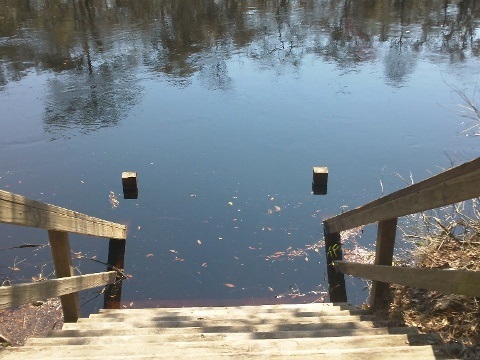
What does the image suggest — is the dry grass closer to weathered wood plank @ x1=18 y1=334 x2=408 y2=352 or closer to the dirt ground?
weathered wood plank @ x1=18 y1=334 x2=408 y2=352

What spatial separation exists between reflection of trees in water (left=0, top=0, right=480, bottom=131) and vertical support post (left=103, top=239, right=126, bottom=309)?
12.1 feet

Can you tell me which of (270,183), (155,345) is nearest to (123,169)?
(270,183)

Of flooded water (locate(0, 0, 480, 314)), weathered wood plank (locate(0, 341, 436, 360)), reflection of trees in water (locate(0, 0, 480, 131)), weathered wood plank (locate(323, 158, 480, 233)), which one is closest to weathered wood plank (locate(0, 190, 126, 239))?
weathered wood plank (locate(0, 341, 436, 360))

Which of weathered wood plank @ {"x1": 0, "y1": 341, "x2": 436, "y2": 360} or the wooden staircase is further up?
weathered wood plank @ {"x1": 0, "y1": 341, "x2": 436, "y2": 360}

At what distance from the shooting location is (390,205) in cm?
347

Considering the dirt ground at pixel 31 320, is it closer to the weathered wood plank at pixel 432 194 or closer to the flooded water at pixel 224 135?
the flooded water at pixel 224 135

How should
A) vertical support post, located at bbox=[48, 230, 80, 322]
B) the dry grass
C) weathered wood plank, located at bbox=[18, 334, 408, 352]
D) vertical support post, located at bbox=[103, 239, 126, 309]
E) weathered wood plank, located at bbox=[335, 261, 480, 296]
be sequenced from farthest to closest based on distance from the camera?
vertical support post, located at bbox=[103, 239, 126, 309] → vertical support post, located at bbox=[48, 230, 80, 322] → the dry grass → weathered wood plank, located at bbox=[18, 334, 408, 352] → weathered wood plank, located at bbox=[335, 261, 480, 296]

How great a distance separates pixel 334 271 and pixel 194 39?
10565 millimetres

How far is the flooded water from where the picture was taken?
6.71m

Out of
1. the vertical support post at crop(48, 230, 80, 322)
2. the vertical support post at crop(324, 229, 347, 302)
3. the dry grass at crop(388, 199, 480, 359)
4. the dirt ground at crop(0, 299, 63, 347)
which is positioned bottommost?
the vertical support post at crop(324, 229, 347, 302)

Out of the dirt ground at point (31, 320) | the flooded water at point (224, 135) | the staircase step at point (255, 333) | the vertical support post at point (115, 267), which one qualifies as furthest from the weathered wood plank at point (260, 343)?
the flooded water at point (224, 135)

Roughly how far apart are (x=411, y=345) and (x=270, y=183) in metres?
5.23

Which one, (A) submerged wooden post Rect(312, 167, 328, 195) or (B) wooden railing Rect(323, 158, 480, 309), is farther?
(A) submerged wooden post Rect(312, 167, 328, 195)

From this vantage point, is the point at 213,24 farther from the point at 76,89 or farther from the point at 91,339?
the point at 91,339
